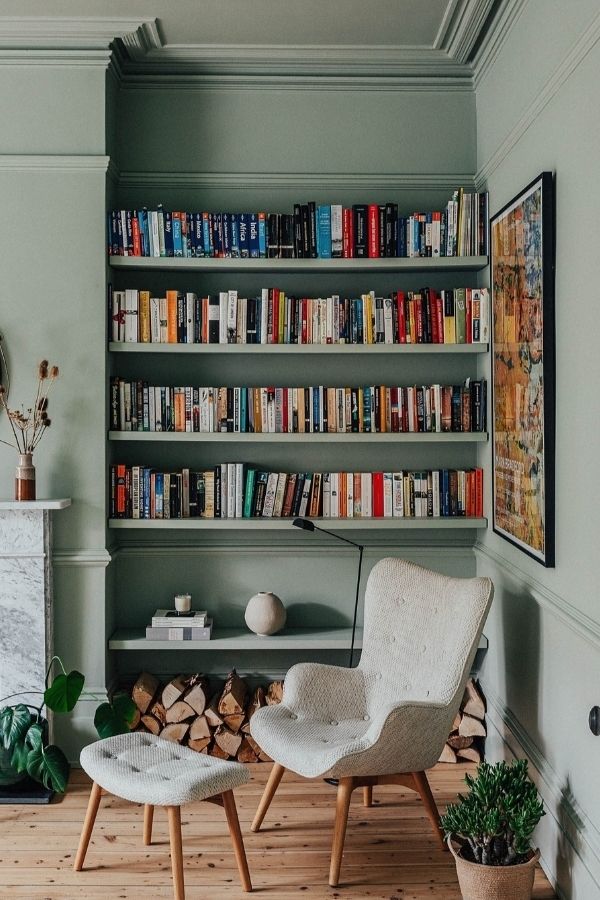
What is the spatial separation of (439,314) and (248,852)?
7.19ft

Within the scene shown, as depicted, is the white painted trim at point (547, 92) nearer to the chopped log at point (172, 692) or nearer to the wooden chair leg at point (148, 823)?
the chopped log at point (172, 692)

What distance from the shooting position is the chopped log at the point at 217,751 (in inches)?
139

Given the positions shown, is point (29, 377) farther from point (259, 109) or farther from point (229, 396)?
point (259, 109)

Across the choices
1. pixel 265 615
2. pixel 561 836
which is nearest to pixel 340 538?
pixel 265 615

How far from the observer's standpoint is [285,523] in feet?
11.7

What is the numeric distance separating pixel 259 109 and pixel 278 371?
115 centimetres

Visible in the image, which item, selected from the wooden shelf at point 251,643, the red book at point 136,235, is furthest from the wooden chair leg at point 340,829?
the red book at point 136,235

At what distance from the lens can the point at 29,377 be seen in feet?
11.5

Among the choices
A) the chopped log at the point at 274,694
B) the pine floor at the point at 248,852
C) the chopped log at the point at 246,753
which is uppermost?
the chopped log at the point at 274,694

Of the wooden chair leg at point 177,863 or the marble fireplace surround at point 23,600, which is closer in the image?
the wooden chair leg at point 177,863

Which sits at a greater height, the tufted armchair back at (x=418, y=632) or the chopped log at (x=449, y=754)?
the tufted armchair back at (x=418, y=632)

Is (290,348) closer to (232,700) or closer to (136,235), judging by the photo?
(136,235)

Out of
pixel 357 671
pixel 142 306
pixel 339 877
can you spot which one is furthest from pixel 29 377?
pixel 339 877

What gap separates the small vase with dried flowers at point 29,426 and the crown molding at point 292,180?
958 mm
